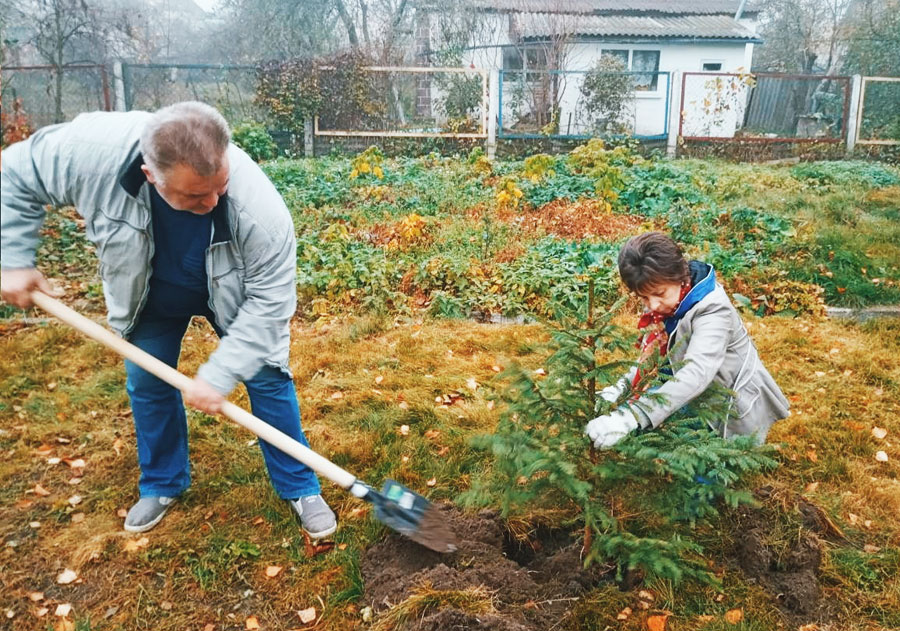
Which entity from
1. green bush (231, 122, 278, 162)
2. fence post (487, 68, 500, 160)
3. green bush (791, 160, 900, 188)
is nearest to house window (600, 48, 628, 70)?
fence post (487, 68, 500, 160)

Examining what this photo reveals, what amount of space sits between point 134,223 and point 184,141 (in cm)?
51

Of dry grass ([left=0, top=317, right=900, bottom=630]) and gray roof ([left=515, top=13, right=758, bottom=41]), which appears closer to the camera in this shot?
dry grass ([left=0, top=317, right=900, bottom=630])

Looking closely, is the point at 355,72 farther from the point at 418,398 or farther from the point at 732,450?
the point at 732,450

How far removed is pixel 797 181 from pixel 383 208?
6436 millimetres

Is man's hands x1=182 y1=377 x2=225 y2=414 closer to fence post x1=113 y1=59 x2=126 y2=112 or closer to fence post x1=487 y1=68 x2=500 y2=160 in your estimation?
fence post x1=487 y1=68 x2=500 y2=160

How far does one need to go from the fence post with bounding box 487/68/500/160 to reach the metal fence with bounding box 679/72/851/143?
12.3ft

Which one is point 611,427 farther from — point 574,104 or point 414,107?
point 574,104

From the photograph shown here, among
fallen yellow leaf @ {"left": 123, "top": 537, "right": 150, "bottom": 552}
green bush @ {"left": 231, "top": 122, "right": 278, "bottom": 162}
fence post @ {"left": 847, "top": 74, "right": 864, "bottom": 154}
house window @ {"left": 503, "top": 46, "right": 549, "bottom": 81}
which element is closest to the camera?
fallen yellow leaf @ {"left": 123, "top": 537, "right": 150, "bottom": 552}

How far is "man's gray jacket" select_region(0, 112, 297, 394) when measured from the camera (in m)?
2.27

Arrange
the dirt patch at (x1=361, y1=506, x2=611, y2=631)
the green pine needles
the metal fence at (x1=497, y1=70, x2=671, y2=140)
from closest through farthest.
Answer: the green pine needles
the dirt patch at (x1=361, y1=506, x2=611, y2=631)
the metal fence at (x1=497, y1=70, x2=671, y2=140)

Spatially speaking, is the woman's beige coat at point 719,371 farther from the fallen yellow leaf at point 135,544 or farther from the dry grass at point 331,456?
the fallen yellow leaf at point 135,544

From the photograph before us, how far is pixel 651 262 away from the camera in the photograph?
8.18ft

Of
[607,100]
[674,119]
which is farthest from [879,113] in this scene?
[607,100]

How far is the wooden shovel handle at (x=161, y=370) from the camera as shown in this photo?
2.35 m
